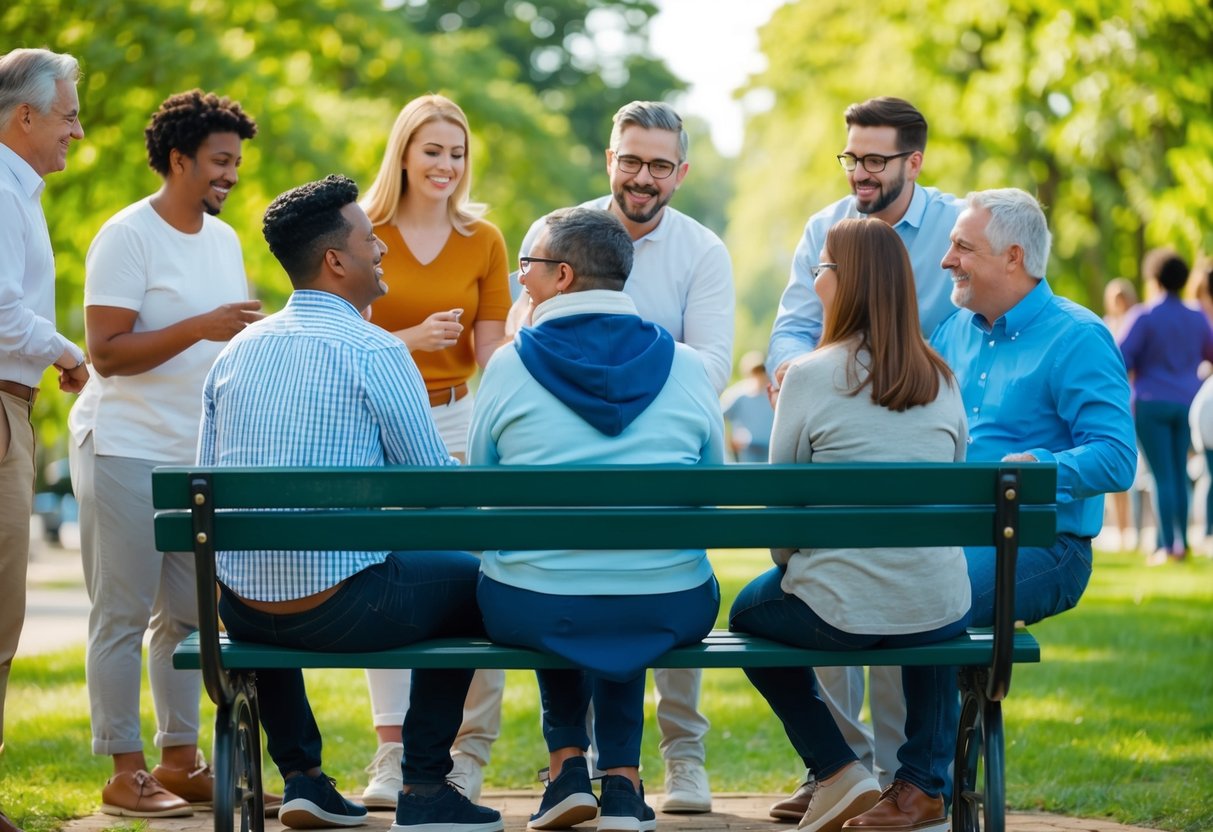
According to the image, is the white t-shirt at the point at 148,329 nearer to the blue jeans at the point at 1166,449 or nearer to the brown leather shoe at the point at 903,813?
the brown leather shoe at the point at 903,813

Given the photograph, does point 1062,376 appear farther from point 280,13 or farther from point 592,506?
point 280,13

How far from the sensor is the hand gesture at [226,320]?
5.46 meters

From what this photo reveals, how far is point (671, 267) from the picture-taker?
5.83 meters

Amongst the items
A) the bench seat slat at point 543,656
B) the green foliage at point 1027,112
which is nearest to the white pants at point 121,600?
the bench seat slat at point 543,656

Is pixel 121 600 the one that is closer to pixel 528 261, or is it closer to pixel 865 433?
pixel 528 261

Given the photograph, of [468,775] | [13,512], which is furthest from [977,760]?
[13,512]

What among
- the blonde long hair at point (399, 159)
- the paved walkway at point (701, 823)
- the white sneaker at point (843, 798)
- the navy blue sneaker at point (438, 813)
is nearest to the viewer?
the navy blue sneaker at point (438, 813)

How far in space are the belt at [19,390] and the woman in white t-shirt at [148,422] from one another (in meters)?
0.27

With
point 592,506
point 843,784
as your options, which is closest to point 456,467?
point 592,506

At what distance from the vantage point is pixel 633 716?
4.61 m

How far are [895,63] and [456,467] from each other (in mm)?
23284

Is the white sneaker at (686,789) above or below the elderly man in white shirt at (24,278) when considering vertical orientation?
below

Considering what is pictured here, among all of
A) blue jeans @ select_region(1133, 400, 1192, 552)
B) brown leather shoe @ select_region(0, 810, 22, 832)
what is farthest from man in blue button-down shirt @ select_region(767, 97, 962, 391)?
blue jeans @ select_region(1133, 400, 1192, 552)

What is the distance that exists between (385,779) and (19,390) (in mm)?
1759
